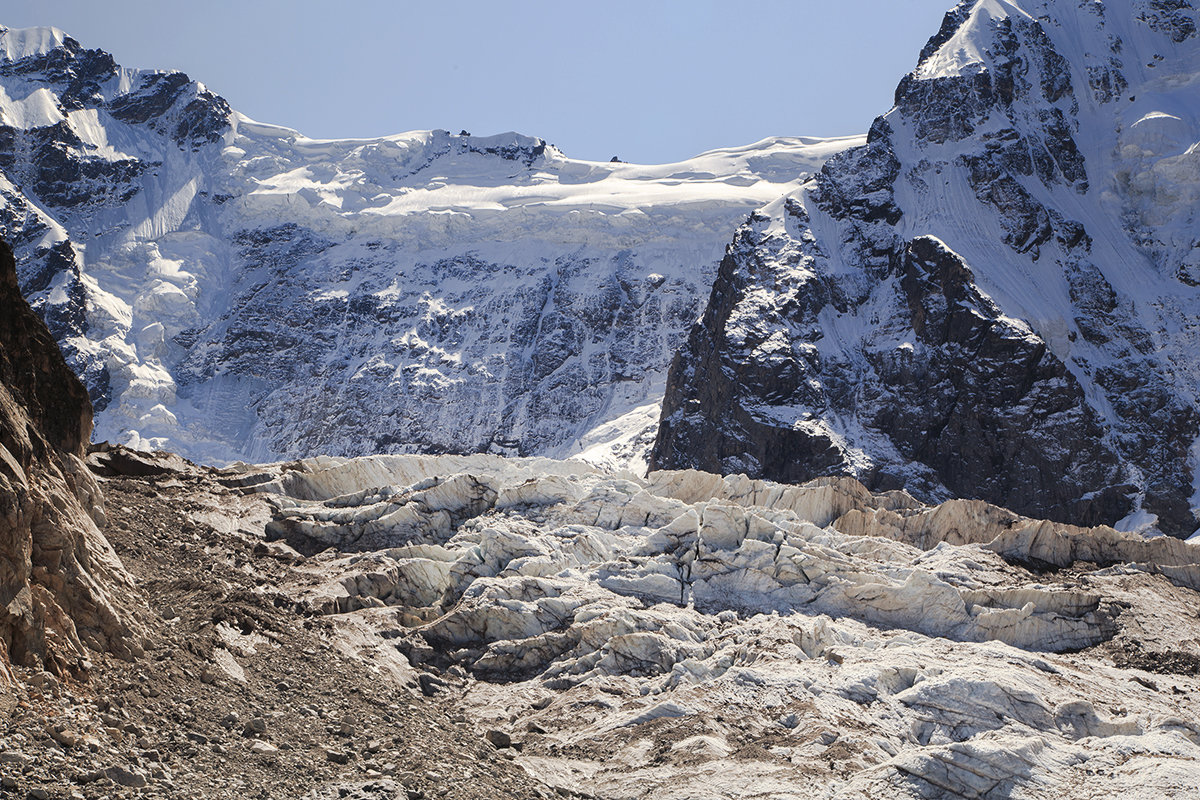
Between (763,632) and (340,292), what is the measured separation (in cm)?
15225

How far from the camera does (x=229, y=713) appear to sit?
23.3m

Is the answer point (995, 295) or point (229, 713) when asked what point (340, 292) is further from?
point (229, 713)

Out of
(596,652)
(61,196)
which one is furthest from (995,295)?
(61,196)

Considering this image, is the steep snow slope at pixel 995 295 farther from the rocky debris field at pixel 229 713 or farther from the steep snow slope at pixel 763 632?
the rocky debris field at pixel 229 713

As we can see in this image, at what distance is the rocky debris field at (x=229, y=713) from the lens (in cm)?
1867

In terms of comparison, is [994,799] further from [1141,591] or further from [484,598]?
[1141,591]

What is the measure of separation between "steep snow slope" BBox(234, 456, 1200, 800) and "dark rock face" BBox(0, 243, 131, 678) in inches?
360

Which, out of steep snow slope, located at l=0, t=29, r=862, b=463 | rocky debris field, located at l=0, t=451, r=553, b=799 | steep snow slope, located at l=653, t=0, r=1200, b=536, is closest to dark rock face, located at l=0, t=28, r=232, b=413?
steep snow slope, located at l=0, t=29, r=862, b=463

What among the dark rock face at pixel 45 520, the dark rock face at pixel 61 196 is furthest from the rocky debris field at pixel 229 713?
the dark rock face at pixel 61 196

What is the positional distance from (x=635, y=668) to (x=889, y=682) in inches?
268

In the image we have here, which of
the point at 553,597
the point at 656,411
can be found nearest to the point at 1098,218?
the point at 656,411

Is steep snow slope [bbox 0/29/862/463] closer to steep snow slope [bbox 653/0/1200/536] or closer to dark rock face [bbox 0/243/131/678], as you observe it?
steep snow slope [bbox 653/0/1200/536]

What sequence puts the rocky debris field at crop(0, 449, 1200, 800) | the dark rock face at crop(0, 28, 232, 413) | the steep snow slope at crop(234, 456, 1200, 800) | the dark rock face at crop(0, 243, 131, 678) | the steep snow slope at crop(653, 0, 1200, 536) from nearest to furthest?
the dark rock face at crop(0, 243, 131, 678) → the rocky debris field at crop(0, 449, 1200, 800) → the steep snow slope at crop(234, 456, 1200, 800) → the steep snow slope at crop(653, 0, 1200, 536) → the dark rock face at crop(0, 28, 232, 413)

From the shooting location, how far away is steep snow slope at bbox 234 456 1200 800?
26594 mm
